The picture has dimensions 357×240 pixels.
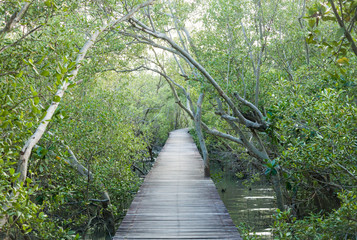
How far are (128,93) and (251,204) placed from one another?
6.38 metres

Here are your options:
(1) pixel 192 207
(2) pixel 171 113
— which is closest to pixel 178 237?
(1) pixel 192 207

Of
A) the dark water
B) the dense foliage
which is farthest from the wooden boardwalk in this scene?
the dark water

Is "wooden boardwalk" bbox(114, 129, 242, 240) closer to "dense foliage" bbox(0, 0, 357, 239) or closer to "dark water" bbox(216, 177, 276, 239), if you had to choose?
"dense foliage" bbox(0, 0, 357, 239)

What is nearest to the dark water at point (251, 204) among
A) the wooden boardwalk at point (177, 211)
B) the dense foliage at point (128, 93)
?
the dense foliage at point (128, 93)

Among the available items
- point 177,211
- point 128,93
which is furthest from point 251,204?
point 177,211

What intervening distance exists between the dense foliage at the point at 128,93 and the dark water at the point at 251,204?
2.07 meters

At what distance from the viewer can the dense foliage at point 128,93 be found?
2.81 metres

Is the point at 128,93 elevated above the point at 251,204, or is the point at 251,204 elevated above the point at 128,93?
the point at 128,93

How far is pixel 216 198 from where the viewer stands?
22.5ft

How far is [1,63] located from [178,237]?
10.2ft

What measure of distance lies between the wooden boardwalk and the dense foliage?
0.82m

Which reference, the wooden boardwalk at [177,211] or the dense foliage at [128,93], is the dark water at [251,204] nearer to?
the dense foliage at [128,93]

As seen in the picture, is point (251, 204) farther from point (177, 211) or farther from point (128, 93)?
point (177, 211)

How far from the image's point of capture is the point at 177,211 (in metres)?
6.13
